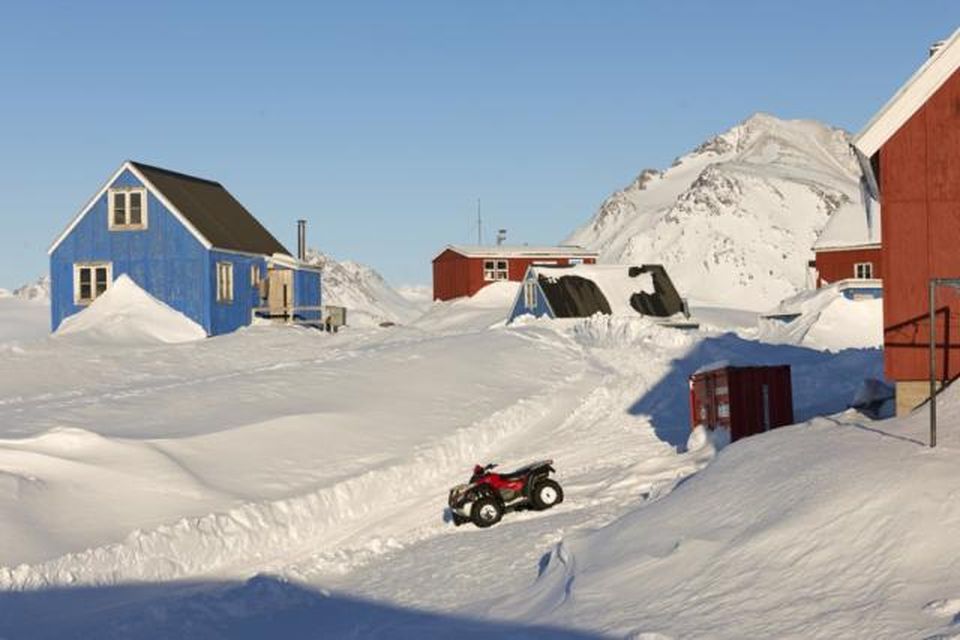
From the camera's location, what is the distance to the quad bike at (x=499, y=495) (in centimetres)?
1691

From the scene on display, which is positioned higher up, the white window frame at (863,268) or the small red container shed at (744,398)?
the white window frame at (863,268)

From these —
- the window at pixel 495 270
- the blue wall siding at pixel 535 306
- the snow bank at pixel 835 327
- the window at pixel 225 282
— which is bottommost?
the snow bank at pixel 835 327

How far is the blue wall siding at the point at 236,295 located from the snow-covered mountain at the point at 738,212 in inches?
2818

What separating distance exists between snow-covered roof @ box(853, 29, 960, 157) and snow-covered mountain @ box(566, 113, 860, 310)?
97.3 meters

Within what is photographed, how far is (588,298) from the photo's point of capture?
180 ft

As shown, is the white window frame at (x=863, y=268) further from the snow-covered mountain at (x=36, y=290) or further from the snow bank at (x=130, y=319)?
the snow-covered mountain at (x=36, y=290)

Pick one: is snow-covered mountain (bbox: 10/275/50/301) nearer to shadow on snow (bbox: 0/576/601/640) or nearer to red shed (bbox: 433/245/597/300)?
red shed (bbox: 433/245/597/300)

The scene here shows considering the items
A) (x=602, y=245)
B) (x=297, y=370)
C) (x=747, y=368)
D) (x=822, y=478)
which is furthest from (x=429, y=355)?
(x=602, y=245)

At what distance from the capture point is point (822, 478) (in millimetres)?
12367

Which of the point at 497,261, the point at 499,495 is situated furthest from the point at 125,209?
the point at 497,261

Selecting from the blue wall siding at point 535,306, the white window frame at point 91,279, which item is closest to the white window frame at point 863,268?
the blue wall siding at point 535,306

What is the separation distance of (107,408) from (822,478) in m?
15.5

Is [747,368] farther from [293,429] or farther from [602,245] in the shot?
[602,245]

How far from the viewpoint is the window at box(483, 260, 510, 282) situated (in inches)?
3014
